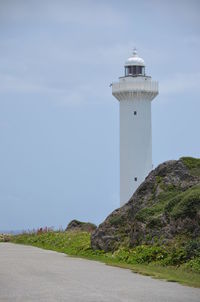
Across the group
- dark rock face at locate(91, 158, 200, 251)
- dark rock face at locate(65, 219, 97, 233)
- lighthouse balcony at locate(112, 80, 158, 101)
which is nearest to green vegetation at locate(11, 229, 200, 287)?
dark rock face at locate(91, 158, 200, 251)

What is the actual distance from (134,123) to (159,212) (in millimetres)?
32515

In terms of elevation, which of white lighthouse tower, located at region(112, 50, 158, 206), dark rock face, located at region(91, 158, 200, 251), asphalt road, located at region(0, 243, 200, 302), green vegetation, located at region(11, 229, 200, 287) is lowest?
asphalt road, located at region(0, 243, 200, 302)

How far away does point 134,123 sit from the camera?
50.6 metres

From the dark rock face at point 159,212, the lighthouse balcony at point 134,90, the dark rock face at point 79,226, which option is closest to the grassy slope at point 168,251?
the dark rock face at point 159,212

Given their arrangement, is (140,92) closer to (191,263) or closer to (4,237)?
(4,237)

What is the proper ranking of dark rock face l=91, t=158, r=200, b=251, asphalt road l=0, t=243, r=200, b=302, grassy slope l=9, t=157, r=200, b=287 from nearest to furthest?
asphalt road l=0, t=243, r=200, b=302 < grassy slope l=9, t=157, r=200, b=287 < dark rock face l=91, t=158, r=200, b=251

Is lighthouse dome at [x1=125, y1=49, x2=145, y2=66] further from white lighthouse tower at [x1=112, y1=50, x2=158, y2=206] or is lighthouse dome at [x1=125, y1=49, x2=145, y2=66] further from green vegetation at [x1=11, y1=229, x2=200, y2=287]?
green vegetation at [x1=11, y1=229, x2=200, y2=287]

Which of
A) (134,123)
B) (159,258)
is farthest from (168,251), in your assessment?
(134,123)

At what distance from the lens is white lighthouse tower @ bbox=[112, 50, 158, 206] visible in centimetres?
4969

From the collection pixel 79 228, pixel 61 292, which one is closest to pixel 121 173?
pixel 79 228

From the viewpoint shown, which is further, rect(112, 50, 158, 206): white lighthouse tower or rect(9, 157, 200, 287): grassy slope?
rect(112, 50, 158, 206): white lighthouse tower

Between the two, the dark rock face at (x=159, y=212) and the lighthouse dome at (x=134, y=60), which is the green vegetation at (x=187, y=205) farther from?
the lighthouse dome at (x=134, y=60)

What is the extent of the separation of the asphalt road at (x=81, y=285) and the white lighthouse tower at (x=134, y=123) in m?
33.7

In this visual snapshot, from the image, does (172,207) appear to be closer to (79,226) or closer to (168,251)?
(168,251)
